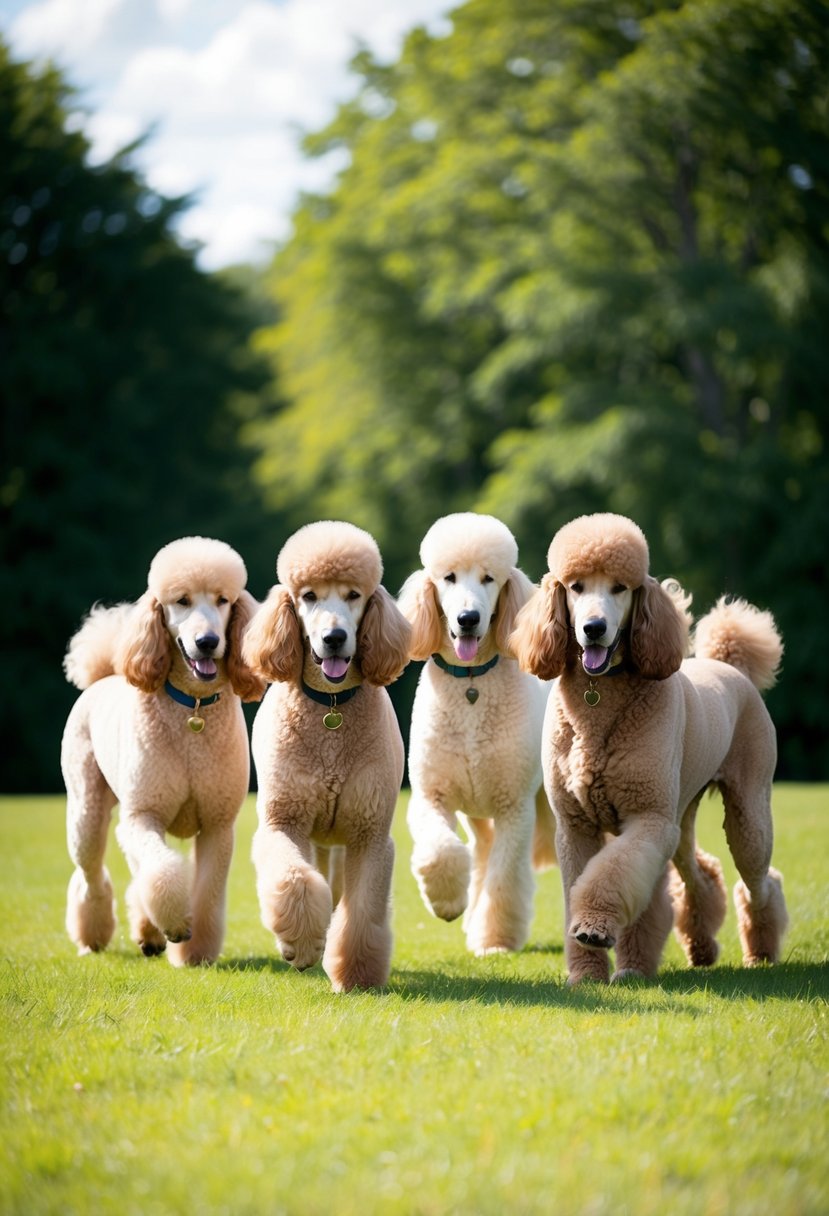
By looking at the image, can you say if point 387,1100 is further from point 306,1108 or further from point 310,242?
point 310,242

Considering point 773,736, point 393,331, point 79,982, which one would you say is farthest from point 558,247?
point 79,982

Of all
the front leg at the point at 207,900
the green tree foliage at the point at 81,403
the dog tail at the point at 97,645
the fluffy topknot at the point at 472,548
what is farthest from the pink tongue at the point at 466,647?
the green tree foliage at the point at 81,403

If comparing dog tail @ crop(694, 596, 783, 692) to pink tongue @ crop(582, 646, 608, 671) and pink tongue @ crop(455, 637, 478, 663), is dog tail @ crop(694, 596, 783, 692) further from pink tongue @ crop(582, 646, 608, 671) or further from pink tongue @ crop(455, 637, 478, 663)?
pink tongue @ crop(582, 646, 608, 671)

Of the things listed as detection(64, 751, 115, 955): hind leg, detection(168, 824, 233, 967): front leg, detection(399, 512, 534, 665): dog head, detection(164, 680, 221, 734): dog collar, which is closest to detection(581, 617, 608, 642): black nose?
detection(399, 512, 534, 665): dog head

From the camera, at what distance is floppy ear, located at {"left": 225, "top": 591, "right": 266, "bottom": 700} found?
21.7ft

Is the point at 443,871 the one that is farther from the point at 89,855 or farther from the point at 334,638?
the point at 89,855

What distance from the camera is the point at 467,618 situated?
704 centimetres

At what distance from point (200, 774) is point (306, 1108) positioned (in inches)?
114

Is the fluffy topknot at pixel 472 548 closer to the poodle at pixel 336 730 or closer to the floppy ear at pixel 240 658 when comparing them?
the floppy ear at pixel 240 658

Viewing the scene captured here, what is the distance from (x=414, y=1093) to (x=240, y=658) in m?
3.00

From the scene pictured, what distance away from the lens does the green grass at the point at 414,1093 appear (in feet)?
10.7

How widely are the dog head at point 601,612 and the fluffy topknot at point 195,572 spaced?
1419 mm

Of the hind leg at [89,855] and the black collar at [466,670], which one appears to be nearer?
the hind leg at [89,855]

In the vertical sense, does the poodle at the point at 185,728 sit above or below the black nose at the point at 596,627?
below
